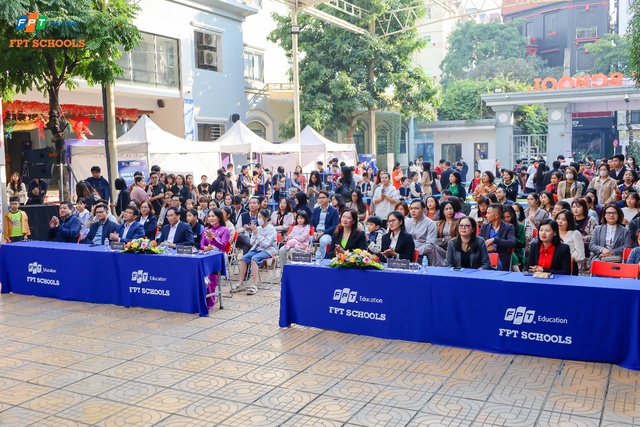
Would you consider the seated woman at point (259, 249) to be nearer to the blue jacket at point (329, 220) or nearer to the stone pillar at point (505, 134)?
the blue jacket at point (329, 220)

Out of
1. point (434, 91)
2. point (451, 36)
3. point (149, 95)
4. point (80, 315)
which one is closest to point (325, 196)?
point (80, 315)

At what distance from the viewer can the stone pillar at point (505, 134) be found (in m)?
30.1

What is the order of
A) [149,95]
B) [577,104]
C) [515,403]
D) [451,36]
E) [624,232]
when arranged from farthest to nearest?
[451,36], [577,104], [149,95], [624,232], [515,403]

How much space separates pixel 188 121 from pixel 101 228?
14351 millimetres

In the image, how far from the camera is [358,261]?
22.9 ft

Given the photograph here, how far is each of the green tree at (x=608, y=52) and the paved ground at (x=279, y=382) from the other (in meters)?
46.2

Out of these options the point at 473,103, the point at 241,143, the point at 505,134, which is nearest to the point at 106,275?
the point at 241,143

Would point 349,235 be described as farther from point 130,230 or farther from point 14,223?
point 14,223

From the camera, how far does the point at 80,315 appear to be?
27.7ft

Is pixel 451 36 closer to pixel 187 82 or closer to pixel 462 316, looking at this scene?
pixel 187 82

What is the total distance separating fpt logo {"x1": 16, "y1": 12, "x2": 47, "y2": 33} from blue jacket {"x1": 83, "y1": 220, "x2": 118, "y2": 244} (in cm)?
383

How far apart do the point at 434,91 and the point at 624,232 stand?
22.3 m

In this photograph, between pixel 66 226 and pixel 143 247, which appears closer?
pixel 143 247

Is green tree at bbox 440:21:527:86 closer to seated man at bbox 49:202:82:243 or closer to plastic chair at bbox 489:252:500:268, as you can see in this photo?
seated man at bbox 49:202:82:243
